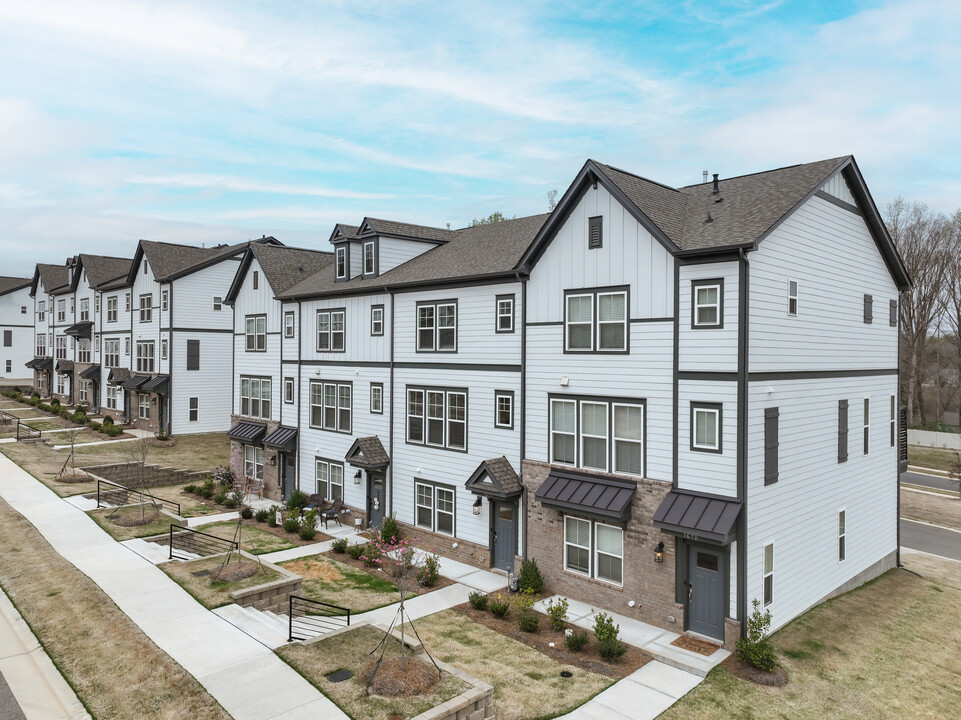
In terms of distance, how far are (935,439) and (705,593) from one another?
167ft

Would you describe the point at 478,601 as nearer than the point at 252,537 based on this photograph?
Yes

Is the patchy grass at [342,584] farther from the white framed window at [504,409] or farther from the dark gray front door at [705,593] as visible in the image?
the dark gray front door at [705,593]

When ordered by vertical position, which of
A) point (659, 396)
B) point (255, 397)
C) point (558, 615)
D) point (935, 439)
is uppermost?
point (659, 396)

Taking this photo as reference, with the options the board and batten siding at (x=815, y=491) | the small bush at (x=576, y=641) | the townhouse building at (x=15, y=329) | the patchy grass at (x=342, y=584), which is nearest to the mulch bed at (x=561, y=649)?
the small bush at (x=576, y=641)

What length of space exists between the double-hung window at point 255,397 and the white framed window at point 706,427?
2256 centimetres

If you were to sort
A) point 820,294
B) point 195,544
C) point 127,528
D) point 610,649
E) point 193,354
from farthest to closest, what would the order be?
point 193,354 < point 127,528 < point 195,544 < point 820,294 < point 610,649

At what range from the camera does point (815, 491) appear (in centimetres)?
1794

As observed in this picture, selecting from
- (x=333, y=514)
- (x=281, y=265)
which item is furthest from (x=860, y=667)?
(x=281, y=265)

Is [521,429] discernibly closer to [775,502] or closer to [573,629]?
[573,629]

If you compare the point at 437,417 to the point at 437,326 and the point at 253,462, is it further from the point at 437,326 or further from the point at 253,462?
the point at 253,462

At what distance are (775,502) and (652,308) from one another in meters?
5.86

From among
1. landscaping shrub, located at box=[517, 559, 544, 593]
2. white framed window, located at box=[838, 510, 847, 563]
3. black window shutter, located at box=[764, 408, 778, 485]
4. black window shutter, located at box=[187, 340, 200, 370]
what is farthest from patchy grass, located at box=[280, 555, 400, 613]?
black window shutter, located at box=[187, 340, 200, 370]

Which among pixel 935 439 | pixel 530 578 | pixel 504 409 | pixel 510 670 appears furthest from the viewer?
pixel 935 439

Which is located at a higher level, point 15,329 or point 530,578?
point 15,329
